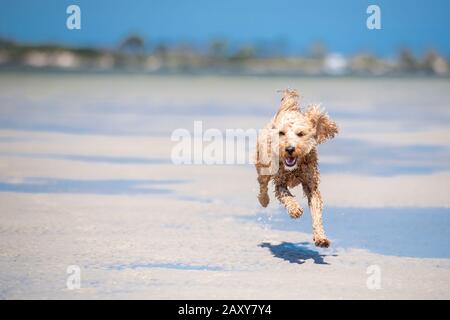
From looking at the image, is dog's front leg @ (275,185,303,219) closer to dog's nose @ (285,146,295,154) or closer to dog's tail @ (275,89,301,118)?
dog's nose @ (285,146,295,154)

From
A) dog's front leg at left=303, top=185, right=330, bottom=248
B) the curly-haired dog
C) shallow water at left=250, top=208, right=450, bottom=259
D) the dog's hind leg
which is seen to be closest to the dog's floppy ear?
the curly-haired dog

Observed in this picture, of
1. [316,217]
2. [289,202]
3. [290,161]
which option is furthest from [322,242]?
[290,161]

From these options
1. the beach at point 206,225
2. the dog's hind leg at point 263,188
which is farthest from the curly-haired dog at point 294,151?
the beach at point 206,225

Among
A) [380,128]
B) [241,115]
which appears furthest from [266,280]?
[241,115]

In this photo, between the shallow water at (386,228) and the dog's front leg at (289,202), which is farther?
the shallow water at (386,228)

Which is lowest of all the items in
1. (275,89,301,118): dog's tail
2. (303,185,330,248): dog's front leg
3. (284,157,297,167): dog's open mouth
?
(303,185,330,248): dog's front leg

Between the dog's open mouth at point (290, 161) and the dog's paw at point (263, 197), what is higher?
the dog's open mouth at point (290, 161)

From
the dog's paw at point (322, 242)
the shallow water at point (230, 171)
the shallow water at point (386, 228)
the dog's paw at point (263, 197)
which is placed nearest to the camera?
the dog's paw at point (322, 242)

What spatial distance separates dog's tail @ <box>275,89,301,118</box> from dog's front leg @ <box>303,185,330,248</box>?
27.3 inches

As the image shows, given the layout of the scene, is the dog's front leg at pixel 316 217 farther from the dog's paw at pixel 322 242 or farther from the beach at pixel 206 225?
the beach at pixel 206 225

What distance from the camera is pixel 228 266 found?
8.30 metres

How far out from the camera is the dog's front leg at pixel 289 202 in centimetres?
848

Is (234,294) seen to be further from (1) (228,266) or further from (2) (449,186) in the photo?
(2) (449,186)

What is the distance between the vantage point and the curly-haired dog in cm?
851
